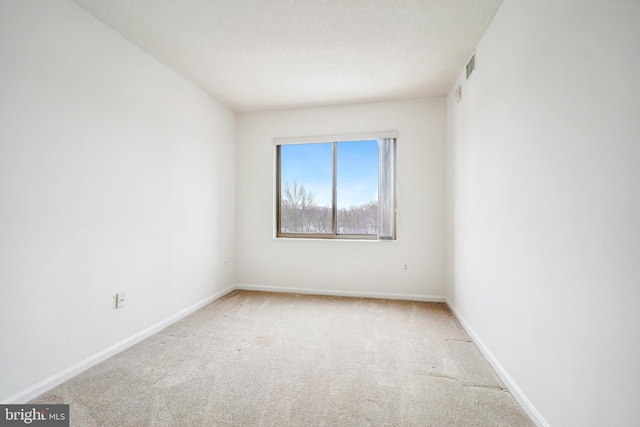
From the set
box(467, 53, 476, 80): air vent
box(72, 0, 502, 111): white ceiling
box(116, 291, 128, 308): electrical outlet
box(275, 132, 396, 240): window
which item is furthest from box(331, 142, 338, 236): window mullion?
box(116, 291, 128, 308): electrical outlet

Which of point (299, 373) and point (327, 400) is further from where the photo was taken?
point (299, 373)

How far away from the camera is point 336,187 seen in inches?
154

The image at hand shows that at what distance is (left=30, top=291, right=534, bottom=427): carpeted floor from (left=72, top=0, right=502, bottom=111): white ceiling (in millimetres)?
2560

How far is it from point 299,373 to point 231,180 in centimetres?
278

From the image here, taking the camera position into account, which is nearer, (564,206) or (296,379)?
(564,206)

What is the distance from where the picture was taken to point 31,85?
168 cm

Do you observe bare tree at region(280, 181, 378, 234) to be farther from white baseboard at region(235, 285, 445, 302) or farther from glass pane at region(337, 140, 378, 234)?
white baseboard at region(235, 285, 445, 302)

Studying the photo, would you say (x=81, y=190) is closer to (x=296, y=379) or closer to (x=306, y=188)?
(x=296, y=379)

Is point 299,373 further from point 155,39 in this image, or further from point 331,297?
point 155,39

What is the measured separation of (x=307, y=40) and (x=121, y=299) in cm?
261

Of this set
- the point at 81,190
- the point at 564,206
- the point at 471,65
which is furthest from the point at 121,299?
the point at 471,65

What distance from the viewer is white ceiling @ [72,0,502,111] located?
197 cm

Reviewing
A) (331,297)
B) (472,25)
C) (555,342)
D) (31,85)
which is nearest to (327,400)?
(555,342)

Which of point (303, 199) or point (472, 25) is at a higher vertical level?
point (472, 25)
